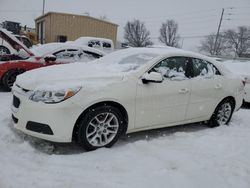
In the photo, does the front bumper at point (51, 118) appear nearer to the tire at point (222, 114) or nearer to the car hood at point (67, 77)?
the car hood at point (67, 77)

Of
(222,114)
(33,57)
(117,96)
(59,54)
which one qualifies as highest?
(59,54)

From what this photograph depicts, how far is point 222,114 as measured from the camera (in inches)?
240

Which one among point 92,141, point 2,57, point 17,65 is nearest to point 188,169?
point 92,141

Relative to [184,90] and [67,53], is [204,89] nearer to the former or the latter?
[184,90]

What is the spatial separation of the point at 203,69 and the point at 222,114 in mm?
1071

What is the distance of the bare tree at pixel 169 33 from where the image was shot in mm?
69188

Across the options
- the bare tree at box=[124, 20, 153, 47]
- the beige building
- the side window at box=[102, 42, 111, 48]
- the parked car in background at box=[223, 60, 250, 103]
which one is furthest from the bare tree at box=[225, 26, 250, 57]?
the parked car in background at box=[223, 60, 250, 103]

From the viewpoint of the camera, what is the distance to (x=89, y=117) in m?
4.14

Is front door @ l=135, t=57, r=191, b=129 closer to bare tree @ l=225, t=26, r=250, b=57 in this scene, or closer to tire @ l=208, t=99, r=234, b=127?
Answer: tire @ l=208, t=99, r=234, b=127

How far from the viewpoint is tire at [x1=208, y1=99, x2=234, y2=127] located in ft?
19.6

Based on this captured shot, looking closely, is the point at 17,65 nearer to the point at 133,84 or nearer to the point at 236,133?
the point at 133,84

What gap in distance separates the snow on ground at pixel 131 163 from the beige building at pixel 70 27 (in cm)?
2556

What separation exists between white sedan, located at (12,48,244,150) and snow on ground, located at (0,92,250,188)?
0.79 feet

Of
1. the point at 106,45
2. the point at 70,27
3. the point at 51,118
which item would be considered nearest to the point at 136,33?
the point at 70,27
